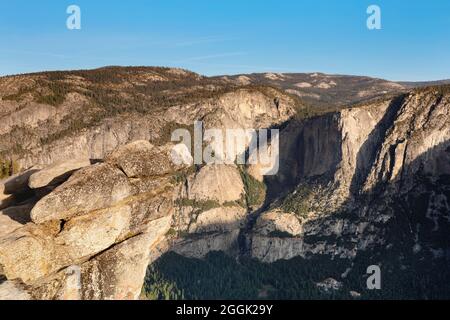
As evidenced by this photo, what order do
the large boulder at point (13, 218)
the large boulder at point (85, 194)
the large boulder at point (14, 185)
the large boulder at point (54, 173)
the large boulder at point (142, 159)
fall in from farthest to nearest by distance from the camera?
the large boulder at point (14, 185)
the large boulder at point (54, 173)
the large boulder at point (142, 159)
the large boulder at point (13, 218)
the large boulder at point (85, 194)

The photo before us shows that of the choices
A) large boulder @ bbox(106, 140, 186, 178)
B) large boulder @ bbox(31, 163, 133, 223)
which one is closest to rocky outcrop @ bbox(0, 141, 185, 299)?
large boulder @ bbox(31, 163, 133, 223)

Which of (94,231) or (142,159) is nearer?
(94,231)

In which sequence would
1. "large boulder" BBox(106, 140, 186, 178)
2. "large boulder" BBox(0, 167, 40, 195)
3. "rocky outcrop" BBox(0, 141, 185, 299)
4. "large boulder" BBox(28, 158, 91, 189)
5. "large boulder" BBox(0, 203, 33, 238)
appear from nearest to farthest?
"rocky outcrop" BBox(0, 141, 185, 299), "large boulder" BBox(0, 203, 33, 238), "large boulder" BBox(106, 140, 186, 178), "large boulder" BBox(28, 158, 91, 189), "large boulder" BBox(0, 167, 40, 195)

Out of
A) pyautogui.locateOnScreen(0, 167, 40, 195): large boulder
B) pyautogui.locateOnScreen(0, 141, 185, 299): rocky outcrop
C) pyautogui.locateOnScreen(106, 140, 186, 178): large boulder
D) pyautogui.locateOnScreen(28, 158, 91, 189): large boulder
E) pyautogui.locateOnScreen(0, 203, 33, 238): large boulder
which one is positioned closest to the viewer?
pyautogui.locateOnScreen(0, 141, 185, 299): rocky outcrop

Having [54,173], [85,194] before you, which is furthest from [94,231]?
[54,173]

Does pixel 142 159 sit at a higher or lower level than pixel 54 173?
higher

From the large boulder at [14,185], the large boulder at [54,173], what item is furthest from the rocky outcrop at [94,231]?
the large boulder at [14,185]

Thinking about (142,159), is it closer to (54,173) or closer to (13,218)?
(54,173)

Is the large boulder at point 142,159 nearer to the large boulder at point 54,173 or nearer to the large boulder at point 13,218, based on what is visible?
the large boulder at point 54,173

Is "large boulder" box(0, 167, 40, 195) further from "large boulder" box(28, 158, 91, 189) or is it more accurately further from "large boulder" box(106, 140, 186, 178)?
"large boulder" box(106, 140, 186, 178)
